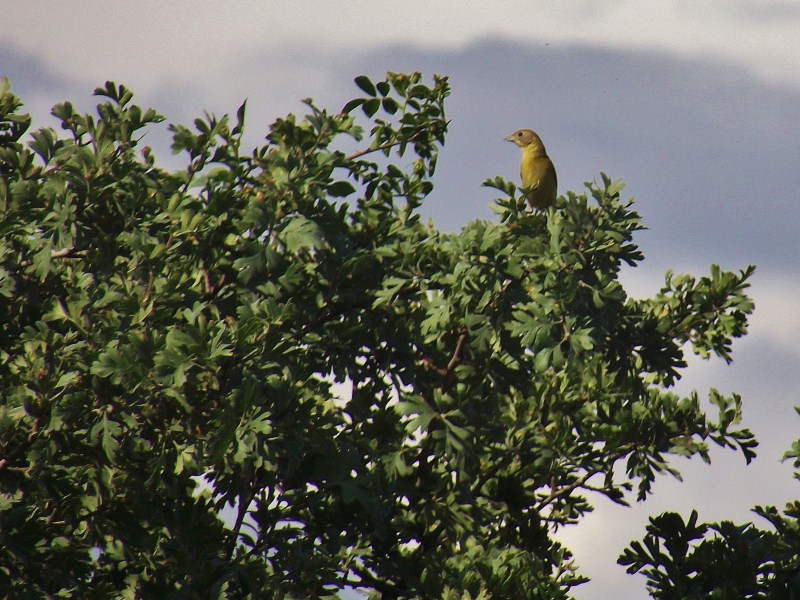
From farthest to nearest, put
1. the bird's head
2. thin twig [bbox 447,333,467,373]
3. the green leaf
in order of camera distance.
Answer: the bird's head < the green leaf < thin twig [bbox 447,333,467,373]


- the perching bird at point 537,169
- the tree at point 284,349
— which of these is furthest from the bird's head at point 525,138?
the tree at point 284,349

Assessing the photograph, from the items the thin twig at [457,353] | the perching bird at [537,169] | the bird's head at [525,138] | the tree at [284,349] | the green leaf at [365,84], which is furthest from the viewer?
the bird's head at [525,138]

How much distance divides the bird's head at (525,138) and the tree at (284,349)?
3.52 m

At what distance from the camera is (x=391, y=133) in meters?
8.02

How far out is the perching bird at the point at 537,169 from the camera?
1077 cm

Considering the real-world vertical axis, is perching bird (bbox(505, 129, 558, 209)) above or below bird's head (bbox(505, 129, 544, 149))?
below

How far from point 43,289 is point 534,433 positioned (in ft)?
13.0

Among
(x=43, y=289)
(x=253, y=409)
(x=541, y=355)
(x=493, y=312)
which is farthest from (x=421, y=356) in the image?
(x=43, y=289)

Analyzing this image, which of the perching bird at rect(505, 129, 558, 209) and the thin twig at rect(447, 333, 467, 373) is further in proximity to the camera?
the perching bird at rect(505, 129, 558, 209)

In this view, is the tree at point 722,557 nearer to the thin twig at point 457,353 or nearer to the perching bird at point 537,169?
the thin twig at point 457,353

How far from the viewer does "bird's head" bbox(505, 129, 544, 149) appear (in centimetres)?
1162

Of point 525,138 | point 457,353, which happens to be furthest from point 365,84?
point 525,138

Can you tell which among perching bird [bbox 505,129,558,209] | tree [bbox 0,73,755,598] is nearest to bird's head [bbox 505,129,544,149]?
perching bird [bbox 505,129,558,209]

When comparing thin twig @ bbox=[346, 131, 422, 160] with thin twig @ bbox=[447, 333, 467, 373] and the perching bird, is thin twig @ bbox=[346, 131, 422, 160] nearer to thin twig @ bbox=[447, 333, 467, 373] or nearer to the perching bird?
thin twig @ bbox=[447, 333, 467, 373]
